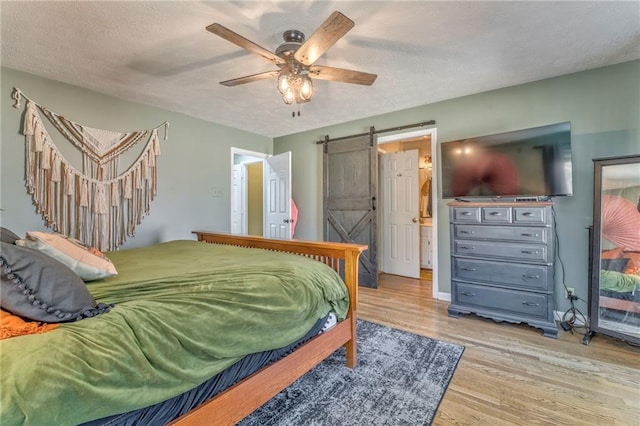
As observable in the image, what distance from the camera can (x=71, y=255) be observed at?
1.40 metres

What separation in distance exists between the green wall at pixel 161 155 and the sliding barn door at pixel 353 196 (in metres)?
1.41

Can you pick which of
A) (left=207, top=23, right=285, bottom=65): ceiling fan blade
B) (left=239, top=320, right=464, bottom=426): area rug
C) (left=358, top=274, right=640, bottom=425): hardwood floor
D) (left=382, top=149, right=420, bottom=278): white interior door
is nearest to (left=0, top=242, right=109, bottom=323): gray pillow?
(left=239, top=320, right=464, bottom=426): area rug

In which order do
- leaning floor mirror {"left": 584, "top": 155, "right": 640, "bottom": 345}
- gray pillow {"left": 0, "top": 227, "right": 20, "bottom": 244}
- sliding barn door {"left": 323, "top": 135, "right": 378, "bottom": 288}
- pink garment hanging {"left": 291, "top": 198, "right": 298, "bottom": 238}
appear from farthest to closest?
pink garment hanging {"left": 291, "top": 198, "right": 298, "bottom": 238} < sliding barn door {"left": 323, "top": 135, "right": 378, "bottom": 288} < leaning floor mirror {"left": 584, "top": 155, "right": 640, "bottom": 345} < gray pillow {"left": 0, "top": 227, "right": 20, "bottom": 244}

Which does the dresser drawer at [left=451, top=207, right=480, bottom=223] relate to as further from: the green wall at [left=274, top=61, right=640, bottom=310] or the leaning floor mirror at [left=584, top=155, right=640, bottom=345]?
the leaning floor mirror at [left=584, top=155, right=640, bottom=345]

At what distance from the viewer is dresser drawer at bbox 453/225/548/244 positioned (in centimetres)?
253

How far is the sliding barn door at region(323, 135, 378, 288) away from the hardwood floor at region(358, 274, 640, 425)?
1.23 metres

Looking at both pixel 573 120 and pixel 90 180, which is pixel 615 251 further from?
pixel 90 180

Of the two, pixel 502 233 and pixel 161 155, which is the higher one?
pixel 161 155

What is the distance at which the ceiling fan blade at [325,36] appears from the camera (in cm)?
150

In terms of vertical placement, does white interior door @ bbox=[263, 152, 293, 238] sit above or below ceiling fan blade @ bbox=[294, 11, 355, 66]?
below

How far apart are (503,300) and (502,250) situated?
1.53 feet

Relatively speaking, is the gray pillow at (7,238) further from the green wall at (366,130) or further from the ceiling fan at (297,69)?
the ceiling fan at (297,69)

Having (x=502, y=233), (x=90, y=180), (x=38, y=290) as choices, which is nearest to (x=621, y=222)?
(x=502, y=233)

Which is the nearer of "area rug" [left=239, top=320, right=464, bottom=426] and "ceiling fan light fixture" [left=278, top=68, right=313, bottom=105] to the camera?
"area rug" [left=239, top=320, right=464, bottom=426]
